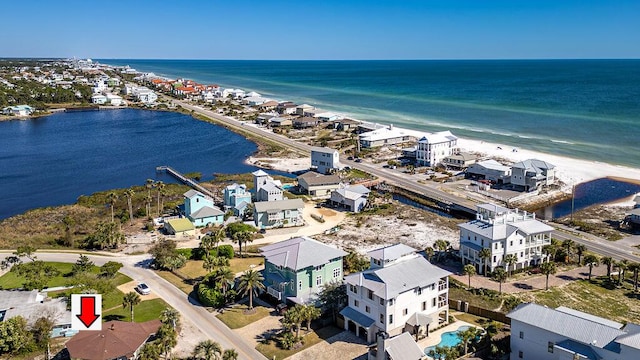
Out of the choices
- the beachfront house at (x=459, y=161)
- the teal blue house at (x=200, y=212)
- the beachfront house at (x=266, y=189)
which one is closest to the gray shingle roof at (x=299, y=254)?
the teal blue house at (x=200, y=212)

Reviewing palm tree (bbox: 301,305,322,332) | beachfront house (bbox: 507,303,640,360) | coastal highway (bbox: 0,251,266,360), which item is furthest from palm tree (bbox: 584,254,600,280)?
coastal highway (bbox: 0,251,266,360)

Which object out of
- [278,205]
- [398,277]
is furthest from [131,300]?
[278,205]

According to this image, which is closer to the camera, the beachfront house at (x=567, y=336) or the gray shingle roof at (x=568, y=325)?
the beachfront house at (x=567, y=336)

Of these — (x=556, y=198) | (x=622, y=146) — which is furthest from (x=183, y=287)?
(x=622, y=146)

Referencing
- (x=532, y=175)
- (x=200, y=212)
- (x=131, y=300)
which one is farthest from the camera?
(x=532, y=175)

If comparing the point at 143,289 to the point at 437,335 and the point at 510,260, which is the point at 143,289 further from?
the point at 510,260

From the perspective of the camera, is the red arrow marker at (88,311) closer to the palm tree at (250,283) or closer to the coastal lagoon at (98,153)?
the palm tree at (250,283)
